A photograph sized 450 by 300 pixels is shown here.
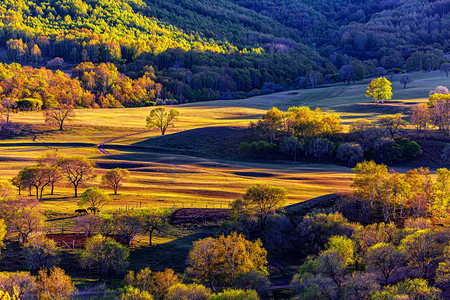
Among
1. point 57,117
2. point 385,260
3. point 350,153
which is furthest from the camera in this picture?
point 57,117

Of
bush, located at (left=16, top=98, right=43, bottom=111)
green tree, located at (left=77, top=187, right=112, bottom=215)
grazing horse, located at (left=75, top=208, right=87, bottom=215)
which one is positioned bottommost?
grazing horse, located at (left=75, top=208, right=87, bottom=215)

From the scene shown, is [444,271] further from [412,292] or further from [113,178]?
[113,178]

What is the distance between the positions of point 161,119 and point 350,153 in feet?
187

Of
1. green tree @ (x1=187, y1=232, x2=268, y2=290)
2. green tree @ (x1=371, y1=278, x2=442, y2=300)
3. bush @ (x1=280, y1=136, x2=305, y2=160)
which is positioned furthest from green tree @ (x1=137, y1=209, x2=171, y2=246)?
bush @ (x1=280, y1=136, x2=305, y2=160)

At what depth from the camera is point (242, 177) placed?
8012 centimetres

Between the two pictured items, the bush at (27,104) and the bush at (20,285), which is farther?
the bush at (27,104)

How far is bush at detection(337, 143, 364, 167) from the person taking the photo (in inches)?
3647

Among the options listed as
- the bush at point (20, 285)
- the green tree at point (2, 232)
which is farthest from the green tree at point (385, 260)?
the green tree at point (2, 232)

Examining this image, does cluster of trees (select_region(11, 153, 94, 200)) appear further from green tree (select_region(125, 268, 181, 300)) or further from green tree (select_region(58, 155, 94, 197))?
green tree (select_region(125, 268, 181, 300))

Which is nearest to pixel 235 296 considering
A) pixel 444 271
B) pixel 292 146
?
pixel 444 271

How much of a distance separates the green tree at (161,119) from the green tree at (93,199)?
202 ft

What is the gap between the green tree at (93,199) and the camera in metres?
56.6

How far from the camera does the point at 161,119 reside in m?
121

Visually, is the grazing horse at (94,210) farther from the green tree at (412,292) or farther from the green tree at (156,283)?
the green tree at (412,292)
